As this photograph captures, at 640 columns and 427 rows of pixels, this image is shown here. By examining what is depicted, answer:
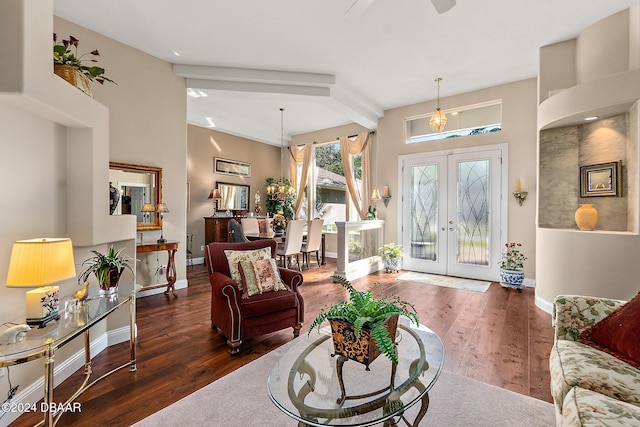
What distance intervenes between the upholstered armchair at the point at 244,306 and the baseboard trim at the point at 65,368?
876mm

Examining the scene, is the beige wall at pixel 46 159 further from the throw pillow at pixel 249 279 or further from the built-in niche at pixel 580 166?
the built-in niche at pixel 580 166

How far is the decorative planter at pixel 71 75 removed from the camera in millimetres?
2216

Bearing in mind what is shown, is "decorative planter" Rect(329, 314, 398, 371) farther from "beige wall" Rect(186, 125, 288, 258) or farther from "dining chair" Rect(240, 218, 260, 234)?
"beige wall" Rect(186, 125, 288, 258)

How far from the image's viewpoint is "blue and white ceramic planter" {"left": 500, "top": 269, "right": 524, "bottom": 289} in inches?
186

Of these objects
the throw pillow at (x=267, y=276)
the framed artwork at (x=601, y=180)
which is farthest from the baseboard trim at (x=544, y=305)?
the throw pillow at (x=267, y=276)

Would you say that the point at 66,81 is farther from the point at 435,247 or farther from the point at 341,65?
the point at 435,247

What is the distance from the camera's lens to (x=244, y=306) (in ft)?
8.80

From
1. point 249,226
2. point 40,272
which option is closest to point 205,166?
point 249,226

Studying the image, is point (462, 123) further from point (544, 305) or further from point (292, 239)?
point (292, 239)

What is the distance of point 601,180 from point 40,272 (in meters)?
5.42

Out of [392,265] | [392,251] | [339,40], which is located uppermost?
[339,40]

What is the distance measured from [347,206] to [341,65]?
362 cm

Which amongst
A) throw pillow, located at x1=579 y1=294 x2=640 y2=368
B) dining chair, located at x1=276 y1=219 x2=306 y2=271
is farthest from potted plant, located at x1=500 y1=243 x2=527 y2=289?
dining chair, located at x1=276 y1=219 x2=306 y2=271

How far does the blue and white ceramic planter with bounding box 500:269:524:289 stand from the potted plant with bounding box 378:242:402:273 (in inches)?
73.1
